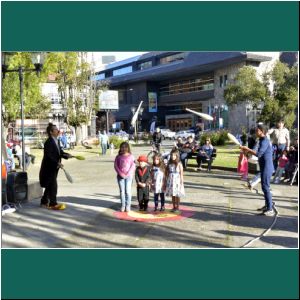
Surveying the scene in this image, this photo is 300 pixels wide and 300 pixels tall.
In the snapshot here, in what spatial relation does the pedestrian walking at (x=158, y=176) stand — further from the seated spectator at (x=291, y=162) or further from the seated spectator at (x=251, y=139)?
the seated spectator at (x=291, y=162)

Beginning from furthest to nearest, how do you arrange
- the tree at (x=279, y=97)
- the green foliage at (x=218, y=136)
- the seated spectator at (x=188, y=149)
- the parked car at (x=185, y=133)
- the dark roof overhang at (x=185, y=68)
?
the seated spectator at (x=188, y=149) < the parked car at (x=185, y=133) < the green foliage at (x=218, y=136) < the tree at (x=279, y=97) < the dark roof overhang at (x=185, y=68)

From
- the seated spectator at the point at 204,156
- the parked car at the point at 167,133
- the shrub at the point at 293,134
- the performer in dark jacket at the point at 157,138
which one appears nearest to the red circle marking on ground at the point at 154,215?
the performer in dark jacket at the point at 157,138

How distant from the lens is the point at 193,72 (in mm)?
8586

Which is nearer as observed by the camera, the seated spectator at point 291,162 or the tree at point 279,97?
the tree at point 279,97

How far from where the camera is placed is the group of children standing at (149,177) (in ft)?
23.8

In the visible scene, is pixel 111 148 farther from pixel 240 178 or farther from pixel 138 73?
pixel 240 178

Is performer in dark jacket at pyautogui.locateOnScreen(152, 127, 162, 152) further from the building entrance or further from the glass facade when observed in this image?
the glass facade

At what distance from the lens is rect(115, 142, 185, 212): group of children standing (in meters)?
7.25

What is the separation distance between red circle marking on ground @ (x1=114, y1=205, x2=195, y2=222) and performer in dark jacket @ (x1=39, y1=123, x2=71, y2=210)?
3.92 ft

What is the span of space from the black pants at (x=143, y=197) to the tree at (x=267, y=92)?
2.32 metres

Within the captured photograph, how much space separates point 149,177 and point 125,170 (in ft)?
1.48

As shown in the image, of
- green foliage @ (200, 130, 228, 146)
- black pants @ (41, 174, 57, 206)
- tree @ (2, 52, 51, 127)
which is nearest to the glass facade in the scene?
green foliage @ (200, 130, 228, 146)

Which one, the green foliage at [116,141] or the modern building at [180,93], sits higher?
the modern building at [180,93]

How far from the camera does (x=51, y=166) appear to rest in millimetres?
7605
